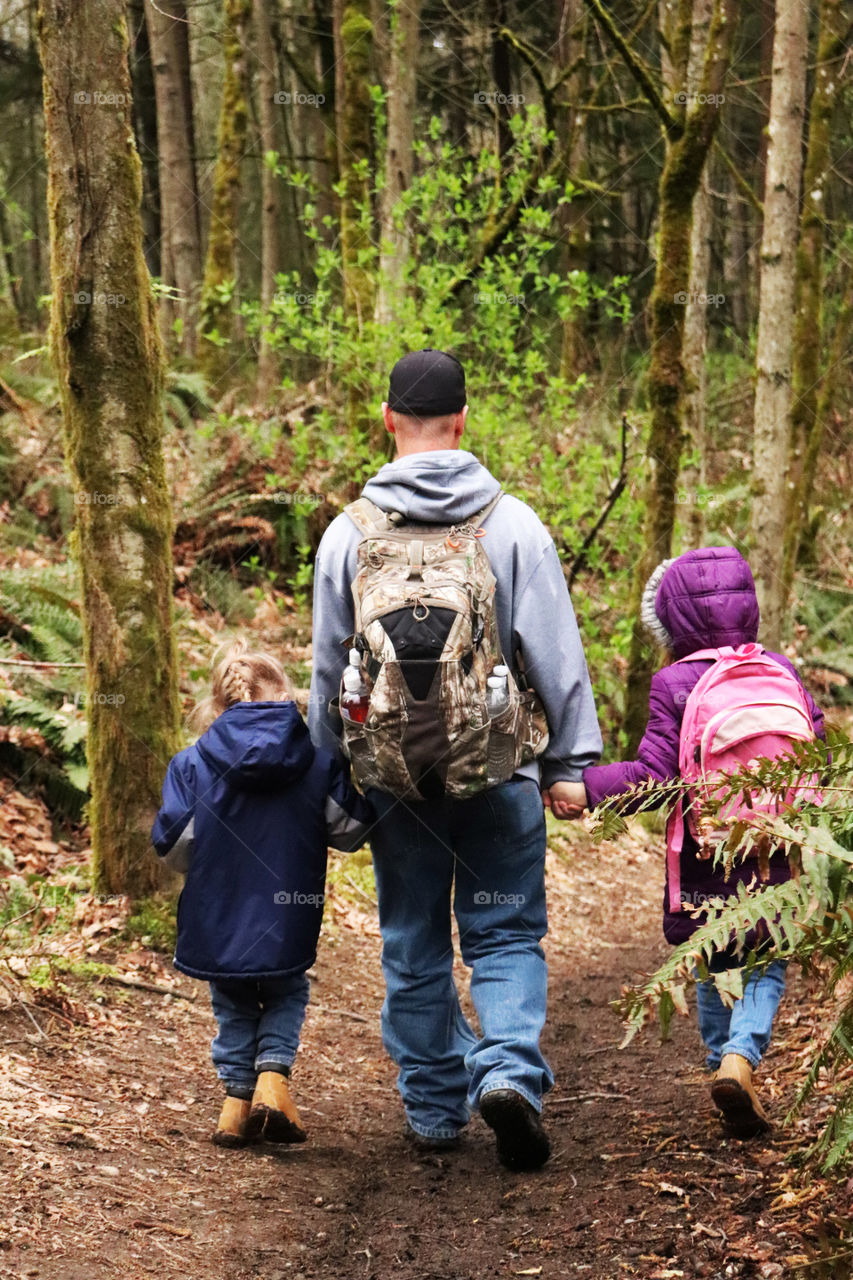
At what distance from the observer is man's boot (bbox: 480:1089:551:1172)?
3688 millimetres

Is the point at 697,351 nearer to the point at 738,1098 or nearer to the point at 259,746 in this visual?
the point at 259,746

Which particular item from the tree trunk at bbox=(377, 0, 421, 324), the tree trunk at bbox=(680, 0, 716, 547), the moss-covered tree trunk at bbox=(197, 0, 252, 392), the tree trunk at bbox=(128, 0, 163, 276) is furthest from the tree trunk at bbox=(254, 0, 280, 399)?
the tree trunk at bbox=(680, 0, 716, 547)

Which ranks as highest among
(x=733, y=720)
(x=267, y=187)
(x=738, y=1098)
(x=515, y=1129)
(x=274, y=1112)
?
(x=267, y=187)

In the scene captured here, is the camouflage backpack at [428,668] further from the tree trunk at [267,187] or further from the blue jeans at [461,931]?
the tree trunk at [267,187]

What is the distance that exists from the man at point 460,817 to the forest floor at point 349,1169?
0.38 meters

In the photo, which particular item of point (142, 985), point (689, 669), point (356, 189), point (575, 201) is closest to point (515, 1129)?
point (689, 669)

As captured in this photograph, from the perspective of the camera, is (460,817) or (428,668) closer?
(428,668)

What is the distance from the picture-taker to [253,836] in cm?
411

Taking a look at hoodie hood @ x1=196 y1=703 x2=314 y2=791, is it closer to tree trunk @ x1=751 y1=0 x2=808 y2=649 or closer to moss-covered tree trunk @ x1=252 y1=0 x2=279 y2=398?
tree trunk @ x1=751 y1=0 x2=808 y2=649

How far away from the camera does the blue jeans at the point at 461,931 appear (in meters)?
4.02

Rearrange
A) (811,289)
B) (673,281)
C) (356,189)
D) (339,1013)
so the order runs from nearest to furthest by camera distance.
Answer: (339,1013) < (673,281) < (356,189) < (811,289)

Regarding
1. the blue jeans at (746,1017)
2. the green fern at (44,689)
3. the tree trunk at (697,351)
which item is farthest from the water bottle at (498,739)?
the tree trunk at (697,351)

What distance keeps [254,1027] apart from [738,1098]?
160 cm

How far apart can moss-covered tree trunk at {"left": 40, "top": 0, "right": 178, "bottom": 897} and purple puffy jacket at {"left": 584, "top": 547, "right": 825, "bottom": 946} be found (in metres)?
2.17
